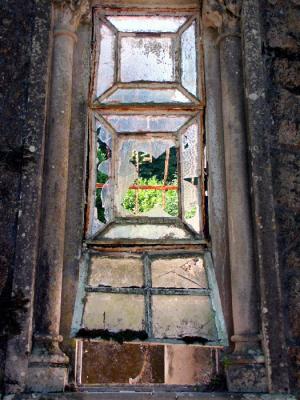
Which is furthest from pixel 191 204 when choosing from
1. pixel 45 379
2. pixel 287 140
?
pixel 45 379

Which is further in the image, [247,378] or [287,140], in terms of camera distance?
[287,140]

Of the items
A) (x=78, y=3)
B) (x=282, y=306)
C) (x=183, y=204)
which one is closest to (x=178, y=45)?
(x=78, y=3)

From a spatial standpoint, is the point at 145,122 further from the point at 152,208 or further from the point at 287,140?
the point at 287,140

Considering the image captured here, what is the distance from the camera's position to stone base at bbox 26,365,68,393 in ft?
9.53

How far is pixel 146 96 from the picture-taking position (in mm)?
3867

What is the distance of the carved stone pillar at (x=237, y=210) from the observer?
3012 mm

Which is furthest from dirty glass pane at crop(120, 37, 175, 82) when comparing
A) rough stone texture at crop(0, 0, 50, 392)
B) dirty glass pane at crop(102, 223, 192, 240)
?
dirty glass pane at crop(102, 223, 192, 240)

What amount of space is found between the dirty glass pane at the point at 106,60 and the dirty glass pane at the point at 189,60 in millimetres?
576

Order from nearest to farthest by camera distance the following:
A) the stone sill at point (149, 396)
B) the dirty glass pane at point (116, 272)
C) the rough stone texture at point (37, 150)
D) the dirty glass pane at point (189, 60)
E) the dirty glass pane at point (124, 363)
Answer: the stone sill at point (149, 396)
the rough stone texture at point (37, 150)
the dirty glass pane at point (116, 272)
the dirty glass pane at point (189, 60)
the dirty glass pane at point (124, 363)

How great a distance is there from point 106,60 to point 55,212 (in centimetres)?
141

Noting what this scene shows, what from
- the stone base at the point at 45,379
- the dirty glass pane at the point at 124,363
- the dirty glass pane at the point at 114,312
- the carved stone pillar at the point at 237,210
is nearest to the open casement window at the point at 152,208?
the dirty glass pane at the point at 114,312

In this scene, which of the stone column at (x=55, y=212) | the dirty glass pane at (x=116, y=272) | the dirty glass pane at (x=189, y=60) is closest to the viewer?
the stone column at (x=55, y=212)

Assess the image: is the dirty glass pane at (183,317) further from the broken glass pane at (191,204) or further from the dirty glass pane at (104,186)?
the dirty glass pane at (104,186)

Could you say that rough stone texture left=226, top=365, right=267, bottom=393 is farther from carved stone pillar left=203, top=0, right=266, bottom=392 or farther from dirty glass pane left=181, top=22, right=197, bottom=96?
dirty glass pane left=181, top=22, right=197, bottom=96
